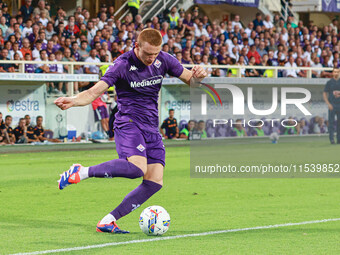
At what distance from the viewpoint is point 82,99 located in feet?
20.9

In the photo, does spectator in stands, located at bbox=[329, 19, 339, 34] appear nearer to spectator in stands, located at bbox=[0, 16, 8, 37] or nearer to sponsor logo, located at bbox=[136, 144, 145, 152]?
spectator in stands, located at bbox=[0, 16, 8, 37]

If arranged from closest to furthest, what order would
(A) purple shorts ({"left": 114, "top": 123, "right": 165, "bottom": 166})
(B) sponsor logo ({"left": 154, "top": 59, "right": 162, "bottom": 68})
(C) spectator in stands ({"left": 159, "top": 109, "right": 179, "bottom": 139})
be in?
(A) purple shorts ({"left": 114, "top": 123, "right": 165, "bottom": 166})
(B) sponsor logo ({"left": 154, "top": 59, "right": 162, "bottom": 68})
(C) spectator in stands ({"left": 159, "top": 109, "right": 179, "bottom": 139})

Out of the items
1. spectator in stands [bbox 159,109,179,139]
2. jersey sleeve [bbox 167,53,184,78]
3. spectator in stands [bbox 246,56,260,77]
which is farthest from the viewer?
spectator in stands [bbox 246,56,260,77]

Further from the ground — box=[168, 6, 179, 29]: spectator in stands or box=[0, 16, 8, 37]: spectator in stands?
box=[168, 6, 179, 29]: spectator in stands

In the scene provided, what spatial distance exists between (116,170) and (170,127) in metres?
17.3

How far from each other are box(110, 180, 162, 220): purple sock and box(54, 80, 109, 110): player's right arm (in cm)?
116

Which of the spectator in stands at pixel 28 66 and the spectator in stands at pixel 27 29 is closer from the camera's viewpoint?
the spectator in stands at pixel 28 66

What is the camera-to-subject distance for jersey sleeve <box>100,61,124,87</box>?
263 inches

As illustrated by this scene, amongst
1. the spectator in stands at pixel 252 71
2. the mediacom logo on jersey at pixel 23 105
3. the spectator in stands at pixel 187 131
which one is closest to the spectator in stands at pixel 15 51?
the mediacom logo on jersey at pixel 23 105

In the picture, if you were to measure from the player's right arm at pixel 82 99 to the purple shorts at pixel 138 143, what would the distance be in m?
0.60

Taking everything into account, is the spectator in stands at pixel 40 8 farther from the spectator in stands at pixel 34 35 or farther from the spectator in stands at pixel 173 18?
the spectator in stands at pixel 173 18

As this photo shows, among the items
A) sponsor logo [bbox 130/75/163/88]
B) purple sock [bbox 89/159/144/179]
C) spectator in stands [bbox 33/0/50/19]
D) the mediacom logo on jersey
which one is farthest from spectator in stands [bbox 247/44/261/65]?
purple sock [bbox 89/159/144/179]

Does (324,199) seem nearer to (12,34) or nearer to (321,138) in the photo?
(12,34)

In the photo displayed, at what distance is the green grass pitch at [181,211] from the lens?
6.50 metres
